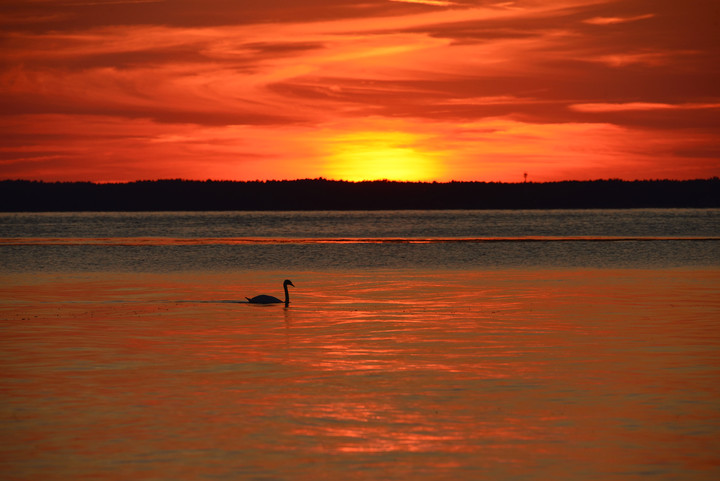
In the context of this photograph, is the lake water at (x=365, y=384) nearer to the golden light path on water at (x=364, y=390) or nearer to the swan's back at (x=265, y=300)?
the golden light path on water at (x=364, y=390)

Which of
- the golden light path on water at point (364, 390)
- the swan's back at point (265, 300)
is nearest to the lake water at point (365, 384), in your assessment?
the golden light path on water at point (364, 390)

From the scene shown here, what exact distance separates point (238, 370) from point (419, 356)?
13.0 feet

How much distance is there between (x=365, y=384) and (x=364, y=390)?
1.69 feet

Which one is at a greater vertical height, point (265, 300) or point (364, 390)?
point (265, 300)

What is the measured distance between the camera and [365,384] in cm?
1634

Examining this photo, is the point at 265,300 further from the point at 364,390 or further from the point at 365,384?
the point at 364,390

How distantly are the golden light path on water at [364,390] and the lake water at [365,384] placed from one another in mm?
→ 50

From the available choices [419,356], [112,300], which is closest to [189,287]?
[112,300]

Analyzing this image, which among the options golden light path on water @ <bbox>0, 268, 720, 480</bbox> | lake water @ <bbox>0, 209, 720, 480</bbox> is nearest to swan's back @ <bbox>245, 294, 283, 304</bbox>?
lake water @ <bbox>0, 209, 720, 480</bbox>

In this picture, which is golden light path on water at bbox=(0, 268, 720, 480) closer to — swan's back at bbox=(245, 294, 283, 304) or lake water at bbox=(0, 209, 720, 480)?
lake water at bbox=(0, 209, 720, 480)

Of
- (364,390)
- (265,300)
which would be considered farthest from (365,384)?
(265,300)

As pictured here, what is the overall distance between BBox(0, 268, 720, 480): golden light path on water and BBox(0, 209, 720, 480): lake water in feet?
0.17

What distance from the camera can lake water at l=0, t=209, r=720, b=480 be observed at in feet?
38.7

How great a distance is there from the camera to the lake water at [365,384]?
38.7ft
